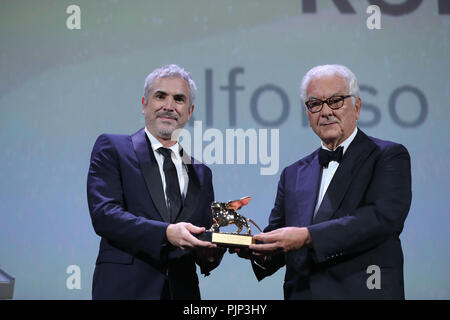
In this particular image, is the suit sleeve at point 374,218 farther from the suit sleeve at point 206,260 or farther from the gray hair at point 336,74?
the suit sleeve at point 206,260

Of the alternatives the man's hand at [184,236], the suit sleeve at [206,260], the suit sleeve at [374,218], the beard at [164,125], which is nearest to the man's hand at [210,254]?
the suit sleeve at [206,260]

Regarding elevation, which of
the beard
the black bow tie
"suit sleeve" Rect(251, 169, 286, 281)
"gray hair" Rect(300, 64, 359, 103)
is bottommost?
"suit sleeve" Rect(251, 169, 286, 281)

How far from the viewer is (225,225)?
2.66 metres

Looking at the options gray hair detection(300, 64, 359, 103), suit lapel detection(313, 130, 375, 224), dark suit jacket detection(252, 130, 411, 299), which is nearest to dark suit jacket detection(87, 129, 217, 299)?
dark suit jacket detection(252, 130, 411, 299)

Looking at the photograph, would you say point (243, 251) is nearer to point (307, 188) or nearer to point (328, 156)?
point (307, 188)

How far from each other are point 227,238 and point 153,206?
386 millimetres

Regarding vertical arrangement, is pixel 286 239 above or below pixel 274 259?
above

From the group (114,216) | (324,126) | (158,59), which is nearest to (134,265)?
(114,216)

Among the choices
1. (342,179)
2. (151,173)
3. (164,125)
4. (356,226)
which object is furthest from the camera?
(164,125)

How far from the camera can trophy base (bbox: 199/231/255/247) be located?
2.55 metres

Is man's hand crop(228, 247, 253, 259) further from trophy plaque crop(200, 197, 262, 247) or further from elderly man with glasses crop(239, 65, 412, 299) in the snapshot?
trophy plaque crop(200, 197, 262, 247)

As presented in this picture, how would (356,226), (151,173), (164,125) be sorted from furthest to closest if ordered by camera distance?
(164,125) < (151,173) < (356,226)

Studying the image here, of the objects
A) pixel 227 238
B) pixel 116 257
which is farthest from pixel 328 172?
pixel 116 257

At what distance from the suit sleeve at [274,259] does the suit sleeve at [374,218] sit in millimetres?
426
